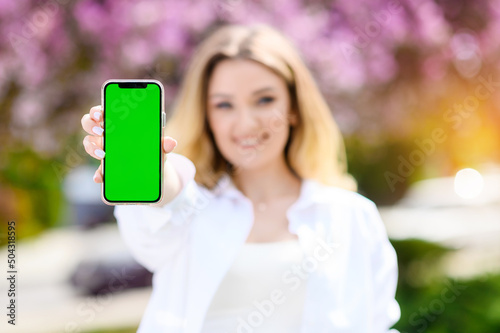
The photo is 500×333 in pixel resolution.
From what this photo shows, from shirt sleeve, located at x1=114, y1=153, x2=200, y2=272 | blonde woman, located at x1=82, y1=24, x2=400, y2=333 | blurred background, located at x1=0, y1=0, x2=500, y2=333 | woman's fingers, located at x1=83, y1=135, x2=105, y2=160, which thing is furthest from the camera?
blurred background, located at x1=0, y1=0, x2=500, y2=333

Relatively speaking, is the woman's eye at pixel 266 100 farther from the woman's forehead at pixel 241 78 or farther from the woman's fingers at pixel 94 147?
the woman's fingers at pixel 94 147

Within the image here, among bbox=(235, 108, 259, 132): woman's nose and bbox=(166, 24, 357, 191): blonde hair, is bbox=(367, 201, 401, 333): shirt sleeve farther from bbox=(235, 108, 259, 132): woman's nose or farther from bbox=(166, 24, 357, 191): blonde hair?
bbox=(235, 108, 259, 132): woman's nose

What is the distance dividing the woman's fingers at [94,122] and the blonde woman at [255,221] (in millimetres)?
262

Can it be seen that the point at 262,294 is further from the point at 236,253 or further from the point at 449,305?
the point at 449,305

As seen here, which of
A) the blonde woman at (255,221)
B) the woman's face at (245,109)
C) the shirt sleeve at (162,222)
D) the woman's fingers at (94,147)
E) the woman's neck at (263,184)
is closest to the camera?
the woman's fingers at (94,147)

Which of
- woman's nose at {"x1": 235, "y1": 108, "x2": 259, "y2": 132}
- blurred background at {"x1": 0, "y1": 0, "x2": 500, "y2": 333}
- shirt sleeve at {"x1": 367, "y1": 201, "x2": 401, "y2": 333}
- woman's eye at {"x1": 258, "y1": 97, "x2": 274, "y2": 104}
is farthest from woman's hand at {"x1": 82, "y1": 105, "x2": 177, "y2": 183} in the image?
blurred background at {"x1": 0, "y1": 0, "x2": 500, "y2": 333}

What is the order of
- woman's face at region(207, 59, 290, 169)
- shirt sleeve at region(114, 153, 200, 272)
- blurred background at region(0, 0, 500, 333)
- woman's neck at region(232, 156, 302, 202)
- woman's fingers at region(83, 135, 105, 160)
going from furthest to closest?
blurred background at region(0, 0, 500, 333), woman's neck at region(232, 156, 302, 202), woman's face at region(207, 59, 290, 169), shirt sleeve at region(114, 153, 200, 272), woman's fingers at region(83, 135, 105, 160)

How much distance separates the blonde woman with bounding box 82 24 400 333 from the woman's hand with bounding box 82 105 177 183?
199 mm

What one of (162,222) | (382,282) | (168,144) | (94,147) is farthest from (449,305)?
(94,147)

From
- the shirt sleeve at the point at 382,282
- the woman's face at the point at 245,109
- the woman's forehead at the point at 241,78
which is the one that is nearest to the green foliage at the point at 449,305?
the shirt sleeve at the point at 382,282

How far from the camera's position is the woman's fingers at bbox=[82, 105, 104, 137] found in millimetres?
1391

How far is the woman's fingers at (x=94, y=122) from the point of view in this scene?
139cm

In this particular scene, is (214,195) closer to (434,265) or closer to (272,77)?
(272,77)

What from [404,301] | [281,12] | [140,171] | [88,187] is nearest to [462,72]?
[281,12]
